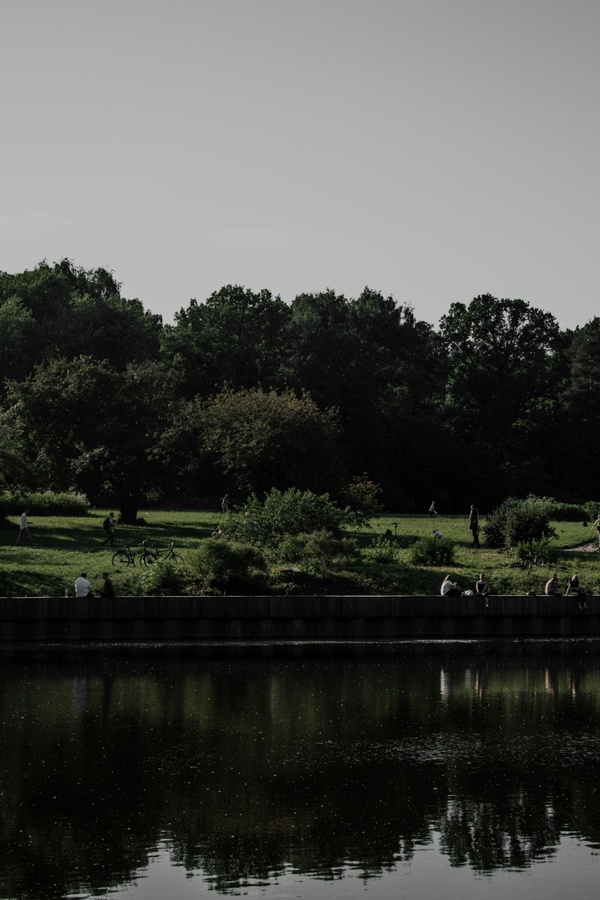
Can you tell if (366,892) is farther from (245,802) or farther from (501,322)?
(501,322)

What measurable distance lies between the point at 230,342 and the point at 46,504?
37.6 m

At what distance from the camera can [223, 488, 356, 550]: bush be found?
49531 millimetres

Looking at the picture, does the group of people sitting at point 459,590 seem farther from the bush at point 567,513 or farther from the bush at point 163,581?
the bush at point 567,513

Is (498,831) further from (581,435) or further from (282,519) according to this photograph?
(581,435)

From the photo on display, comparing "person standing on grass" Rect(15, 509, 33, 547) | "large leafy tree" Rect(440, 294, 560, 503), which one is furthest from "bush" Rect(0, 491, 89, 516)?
"large leafy tree" Rect(440, 294, 560, 503)

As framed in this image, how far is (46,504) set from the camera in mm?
67375

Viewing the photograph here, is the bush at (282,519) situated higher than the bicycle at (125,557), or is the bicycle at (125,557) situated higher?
the bush at (282,519)

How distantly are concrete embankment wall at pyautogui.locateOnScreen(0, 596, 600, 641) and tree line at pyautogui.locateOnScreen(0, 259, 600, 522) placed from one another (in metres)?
16.8

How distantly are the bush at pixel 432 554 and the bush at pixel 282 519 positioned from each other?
2.95 metres

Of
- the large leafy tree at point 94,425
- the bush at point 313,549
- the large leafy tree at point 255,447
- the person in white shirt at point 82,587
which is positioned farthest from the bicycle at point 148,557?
the large leafy tree at point 94,425

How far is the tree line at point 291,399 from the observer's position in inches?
2514

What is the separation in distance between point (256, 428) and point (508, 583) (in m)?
18.3

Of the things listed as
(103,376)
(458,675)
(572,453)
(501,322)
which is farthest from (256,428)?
(501,322)

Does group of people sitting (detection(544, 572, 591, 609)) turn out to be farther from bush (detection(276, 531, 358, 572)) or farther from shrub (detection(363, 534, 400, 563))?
bush (detection(276, 531, 358, 572))
